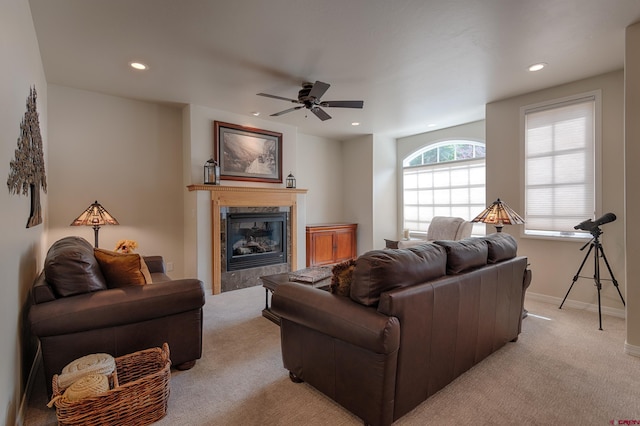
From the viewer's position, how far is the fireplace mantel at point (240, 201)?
14.3ft

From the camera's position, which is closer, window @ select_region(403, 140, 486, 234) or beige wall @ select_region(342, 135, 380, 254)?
window @ select_region(403, 140, 486, 234)

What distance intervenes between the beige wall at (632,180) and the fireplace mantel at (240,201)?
4.07 metres

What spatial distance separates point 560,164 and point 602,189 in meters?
0.51

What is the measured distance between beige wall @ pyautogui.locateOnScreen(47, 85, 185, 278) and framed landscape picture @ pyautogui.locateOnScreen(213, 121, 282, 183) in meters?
→ 0.63

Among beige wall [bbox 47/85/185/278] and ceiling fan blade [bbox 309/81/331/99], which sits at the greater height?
ceiling fan blade [bbox 309/81/331/99]

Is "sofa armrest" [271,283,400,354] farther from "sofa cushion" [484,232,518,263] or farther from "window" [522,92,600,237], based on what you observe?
"window" [522,92,600,237]

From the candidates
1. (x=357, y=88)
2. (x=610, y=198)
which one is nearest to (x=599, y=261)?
(x=610, y=198)

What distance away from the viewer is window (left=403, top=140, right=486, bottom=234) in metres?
5.43

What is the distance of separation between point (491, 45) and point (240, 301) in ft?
13.0

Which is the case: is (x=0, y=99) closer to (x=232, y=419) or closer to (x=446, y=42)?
(x=232, y=419)

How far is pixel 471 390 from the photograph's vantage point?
2021 mm

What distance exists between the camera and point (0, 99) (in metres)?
1.50

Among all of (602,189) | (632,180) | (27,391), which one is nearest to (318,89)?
(632,180)

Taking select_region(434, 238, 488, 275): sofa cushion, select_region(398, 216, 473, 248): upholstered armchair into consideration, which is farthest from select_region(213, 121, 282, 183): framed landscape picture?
select_region(434, 238, 488, 275): sofa cushion
